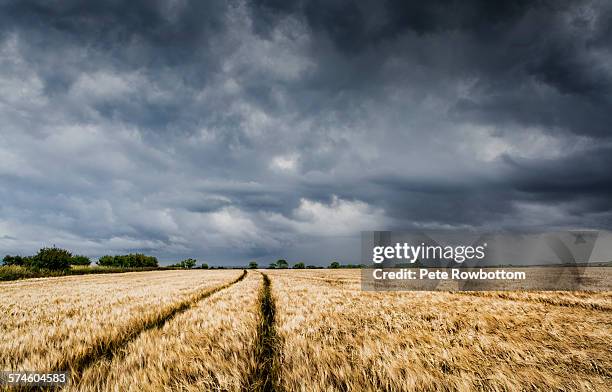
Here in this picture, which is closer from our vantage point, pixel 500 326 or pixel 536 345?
pixel 536 345

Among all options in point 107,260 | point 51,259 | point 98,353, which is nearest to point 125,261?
point 107,260

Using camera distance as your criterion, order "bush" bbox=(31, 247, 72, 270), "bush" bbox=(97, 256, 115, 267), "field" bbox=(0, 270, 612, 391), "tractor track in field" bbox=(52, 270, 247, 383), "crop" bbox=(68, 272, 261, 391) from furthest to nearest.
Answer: "bush" bbox=(97, 256, 115, 267)
"bush" bbox=(31, 247, 72, 270)
"tractor track in field" bbox=(52, 270, 247, 383)
"field" bbox=(0, 270, 612, 391)
"crop" bbox=(68, 272, 261, 391)

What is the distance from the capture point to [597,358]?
4758mm

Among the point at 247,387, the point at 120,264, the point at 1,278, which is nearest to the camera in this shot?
the point at 247,387

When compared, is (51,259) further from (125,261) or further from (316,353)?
(125,261)

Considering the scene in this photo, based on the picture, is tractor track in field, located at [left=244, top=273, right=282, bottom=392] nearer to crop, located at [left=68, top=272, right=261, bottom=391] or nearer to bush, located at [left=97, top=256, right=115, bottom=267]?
crop, located at [left=68, top=272, right=261, bottom=391]

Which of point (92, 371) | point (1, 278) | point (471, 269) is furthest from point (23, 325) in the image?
point (1, 278)

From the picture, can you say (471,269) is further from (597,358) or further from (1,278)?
(1,278)

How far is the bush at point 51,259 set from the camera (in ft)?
177

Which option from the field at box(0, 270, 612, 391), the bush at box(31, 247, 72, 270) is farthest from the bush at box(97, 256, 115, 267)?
the field at box(0, 270, 612, 391)

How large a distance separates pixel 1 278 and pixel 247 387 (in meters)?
53.0

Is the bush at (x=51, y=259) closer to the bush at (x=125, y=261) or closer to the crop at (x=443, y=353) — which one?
the crop at (x=443, y=353)

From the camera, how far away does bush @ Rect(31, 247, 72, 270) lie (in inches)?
2121

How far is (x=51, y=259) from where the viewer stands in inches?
2125
